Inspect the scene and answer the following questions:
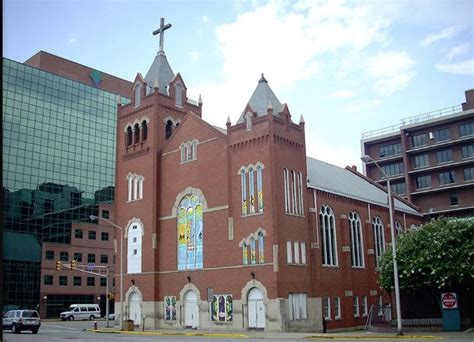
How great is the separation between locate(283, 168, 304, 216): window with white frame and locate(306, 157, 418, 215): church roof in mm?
1720

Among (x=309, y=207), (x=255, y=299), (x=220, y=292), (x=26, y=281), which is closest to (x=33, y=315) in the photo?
(x=220, y=292)

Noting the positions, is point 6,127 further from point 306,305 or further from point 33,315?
point 306,305

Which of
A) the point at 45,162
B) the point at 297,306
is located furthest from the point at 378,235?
the point at 45,162

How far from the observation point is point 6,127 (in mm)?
89250

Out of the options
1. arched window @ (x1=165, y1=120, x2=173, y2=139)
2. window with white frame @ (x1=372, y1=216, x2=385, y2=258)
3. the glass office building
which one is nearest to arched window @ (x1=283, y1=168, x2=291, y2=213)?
arched window @ (x1=165, y1=120, x2=173, y2=139)

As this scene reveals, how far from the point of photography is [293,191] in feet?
142

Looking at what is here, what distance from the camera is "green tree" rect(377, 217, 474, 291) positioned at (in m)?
33.6

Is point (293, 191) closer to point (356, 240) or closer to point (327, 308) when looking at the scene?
point (327, 308)

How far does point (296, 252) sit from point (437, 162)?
46.2 meters

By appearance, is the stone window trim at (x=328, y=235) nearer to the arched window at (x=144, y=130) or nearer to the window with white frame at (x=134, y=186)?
the window with white frame at (x=134, y=186)

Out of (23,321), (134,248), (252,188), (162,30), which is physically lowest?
(23,321)

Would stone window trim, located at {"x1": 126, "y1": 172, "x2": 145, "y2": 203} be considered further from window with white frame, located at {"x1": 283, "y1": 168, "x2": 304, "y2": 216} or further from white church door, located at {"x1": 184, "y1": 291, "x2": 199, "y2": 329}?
window with white frame, located at {"x1": 283, "y1": 168, "x2": 304, "y2": 216}

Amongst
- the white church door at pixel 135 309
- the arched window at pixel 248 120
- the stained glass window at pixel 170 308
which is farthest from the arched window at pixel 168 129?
the stained glass window at pixel 170 308

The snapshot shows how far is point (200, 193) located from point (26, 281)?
5023 cm
